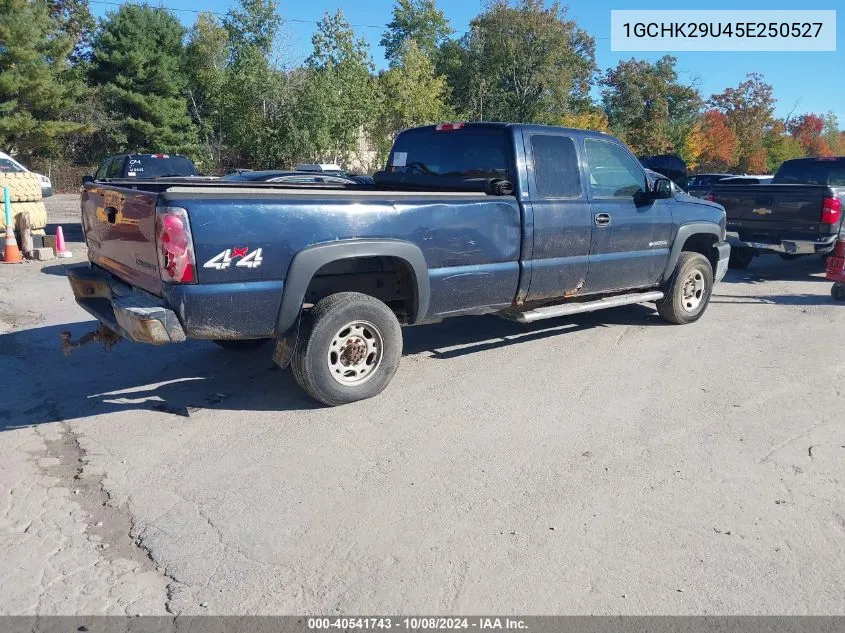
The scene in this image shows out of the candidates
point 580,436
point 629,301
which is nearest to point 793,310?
point 629,301

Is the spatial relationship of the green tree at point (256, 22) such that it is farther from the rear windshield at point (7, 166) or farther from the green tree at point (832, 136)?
the green tree at point (832, 136)

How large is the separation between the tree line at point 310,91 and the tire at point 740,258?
810 inches

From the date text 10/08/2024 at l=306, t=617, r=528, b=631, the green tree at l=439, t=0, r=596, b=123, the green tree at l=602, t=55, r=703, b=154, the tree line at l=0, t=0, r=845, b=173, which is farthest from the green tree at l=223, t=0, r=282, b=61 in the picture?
the date text 10/08/2024 at l=306, t=617, r=528, b=631

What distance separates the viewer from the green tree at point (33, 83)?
1168 inches

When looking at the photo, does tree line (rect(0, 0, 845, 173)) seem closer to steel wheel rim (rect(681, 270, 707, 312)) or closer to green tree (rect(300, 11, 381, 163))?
green tree (rect(300, 11, 381, 163))

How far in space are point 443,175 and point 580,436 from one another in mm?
2827

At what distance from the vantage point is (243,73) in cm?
2994

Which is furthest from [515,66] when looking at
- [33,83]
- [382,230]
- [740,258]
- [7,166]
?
[382,230]

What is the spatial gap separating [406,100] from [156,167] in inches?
798

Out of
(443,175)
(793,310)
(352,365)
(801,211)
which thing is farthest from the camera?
(801,211)

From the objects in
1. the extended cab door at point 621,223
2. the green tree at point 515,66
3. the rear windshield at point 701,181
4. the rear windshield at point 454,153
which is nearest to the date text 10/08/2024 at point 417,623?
the rear windshield at point 454,153

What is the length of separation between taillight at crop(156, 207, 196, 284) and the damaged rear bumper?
0.82ft

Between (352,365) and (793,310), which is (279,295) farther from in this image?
(793,310)

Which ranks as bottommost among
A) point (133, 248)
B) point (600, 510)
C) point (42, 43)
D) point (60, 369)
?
point (600, 510)
